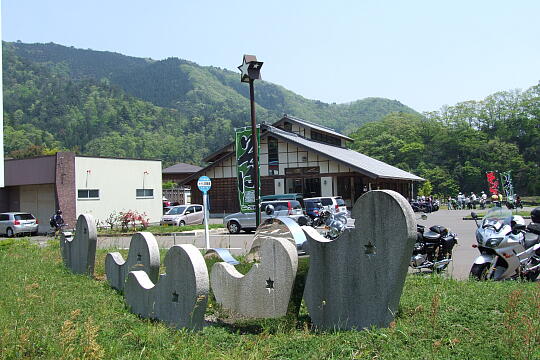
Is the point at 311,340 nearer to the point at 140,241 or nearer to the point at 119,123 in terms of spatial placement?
the point at 140,241

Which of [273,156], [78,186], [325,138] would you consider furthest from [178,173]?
[78,186]

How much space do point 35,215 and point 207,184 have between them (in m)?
21.9

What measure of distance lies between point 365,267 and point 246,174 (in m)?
13.6

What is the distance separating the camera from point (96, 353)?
187 inches

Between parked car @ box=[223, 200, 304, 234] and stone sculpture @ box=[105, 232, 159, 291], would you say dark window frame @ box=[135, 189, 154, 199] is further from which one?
stone sculpture @ box=[105, 232, 159, 291]

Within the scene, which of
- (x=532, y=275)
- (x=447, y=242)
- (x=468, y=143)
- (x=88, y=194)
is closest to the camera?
(x=532, y=275)

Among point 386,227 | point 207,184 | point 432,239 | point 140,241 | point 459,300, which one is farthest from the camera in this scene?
point 207,184

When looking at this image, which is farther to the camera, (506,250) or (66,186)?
(66,186)

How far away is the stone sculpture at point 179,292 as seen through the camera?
6141mm

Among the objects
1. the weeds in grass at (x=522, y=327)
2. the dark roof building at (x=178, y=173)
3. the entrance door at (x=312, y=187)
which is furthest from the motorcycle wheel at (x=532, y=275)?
the dark roof building at (x=178, y=173)

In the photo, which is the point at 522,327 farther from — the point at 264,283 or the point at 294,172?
the point at 294,172

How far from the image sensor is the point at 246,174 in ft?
63.6

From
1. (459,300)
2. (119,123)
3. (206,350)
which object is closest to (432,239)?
(459,300)

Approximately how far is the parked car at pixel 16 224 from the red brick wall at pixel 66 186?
1.75 meters
